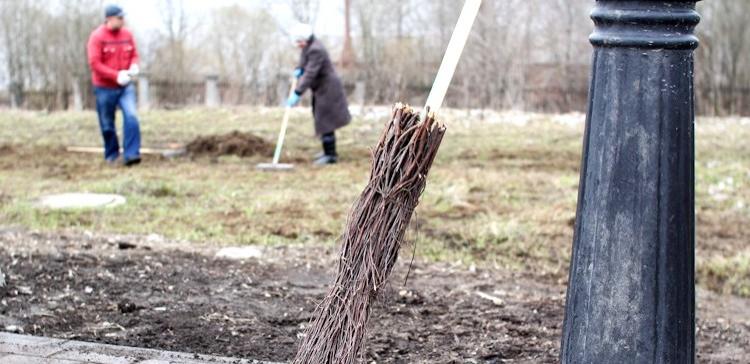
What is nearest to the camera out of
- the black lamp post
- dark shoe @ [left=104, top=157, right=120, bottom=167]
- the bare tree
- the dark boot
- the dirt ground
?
the black lamp post

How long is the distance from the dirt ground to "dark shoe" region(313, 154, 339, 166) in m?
5.25

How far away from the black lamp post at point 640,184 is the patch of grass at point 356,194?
5.67ft

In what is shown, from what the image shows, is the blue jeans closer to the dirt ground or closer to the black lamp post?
the dirt ground

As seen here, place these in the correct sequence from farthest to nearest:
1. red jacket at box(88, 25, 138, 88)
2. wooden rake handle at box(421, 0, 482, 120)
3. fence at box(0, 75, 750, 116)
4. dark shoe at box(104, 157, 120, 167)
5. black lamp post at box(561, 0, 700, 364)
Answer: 1. fence at box(0, 75, 750, 116)
2. red jacket at box(88, 25, 138, 88)
3. dark shoe at box(104, 157, 120, 167)
4. wooden rake handle at box(421, 0, 482, 120)
5. black lamp post at box(561, 0, 700, 364)

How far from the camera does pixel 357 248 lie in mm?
2701

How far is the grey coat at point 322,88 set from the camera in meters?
11.3

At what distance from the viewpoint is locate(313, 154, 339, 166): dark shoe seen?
11047 millimetres

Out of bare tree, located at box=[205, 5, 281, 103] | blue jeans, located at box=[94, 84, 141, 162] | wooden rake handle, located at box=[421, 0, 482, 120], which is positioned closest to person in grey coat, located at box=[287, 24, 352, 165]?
blue jeans, located at box=[94, 84, 141, 162]

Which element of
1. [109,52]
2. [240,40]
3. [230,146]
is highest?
[240,40]

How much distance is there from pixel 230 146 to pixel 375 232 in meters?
9.56

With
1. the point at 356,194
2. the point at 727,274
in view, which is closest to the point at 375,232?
the point at 727,274

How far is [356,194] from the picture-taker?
333 inches

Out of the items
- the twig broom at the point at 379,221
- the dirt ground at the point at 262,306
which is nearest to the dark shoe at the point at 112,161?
the dirt ground at the point at 262,306

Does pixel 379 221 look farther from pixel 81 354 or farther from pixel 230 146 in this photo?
pixel 230 146
